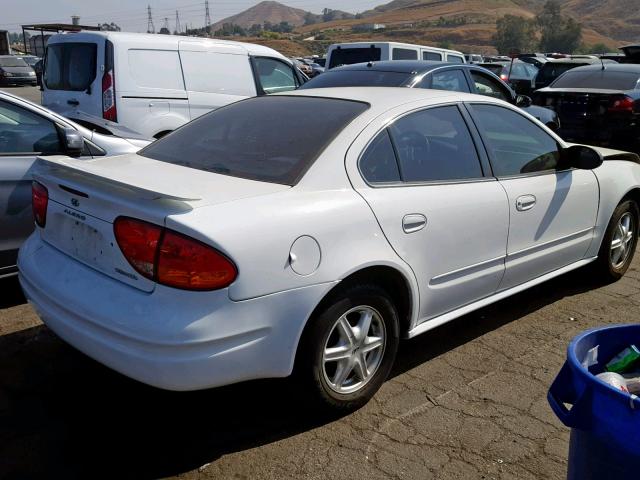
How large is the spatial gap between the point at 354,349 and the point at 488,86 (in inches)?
256

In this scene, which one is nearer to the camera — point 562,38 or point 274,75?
point 274,75

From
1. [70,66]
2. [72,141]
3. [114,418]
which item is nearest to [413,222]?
[114,418]

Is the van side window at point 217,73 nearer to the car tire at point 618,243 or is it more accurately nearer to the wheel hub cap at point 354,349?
the car tire at point 618,243

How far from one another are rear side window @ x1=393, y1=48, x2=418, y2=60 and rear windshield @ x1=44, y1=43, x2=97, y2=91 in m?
5.76

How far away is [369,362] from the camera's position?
3.21 metres

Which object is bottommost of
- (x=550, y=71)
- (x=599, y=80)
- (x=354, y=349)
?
(x=354, y=349)

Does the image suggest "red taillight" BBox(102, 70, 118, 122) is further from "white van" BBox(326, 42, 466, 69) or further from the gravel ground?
"white van" BBox(326, 42, 466, 69)

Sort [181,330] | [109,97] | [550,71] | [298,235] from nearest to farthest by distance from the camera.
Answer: [181,330]
[298,235]
[109,97]
[550,71]

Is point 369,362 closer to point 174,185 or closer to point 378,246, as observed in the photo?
point 378,246

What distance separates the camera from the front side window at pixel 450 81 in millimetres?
7430

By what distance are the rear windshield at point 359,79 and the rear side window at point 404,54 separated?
4.46m

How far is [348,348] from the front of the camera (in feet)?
9.96

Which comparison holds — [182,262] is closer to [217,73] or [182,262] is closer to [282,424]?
[282,424]

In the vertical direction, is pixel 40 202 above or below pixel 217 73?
below
